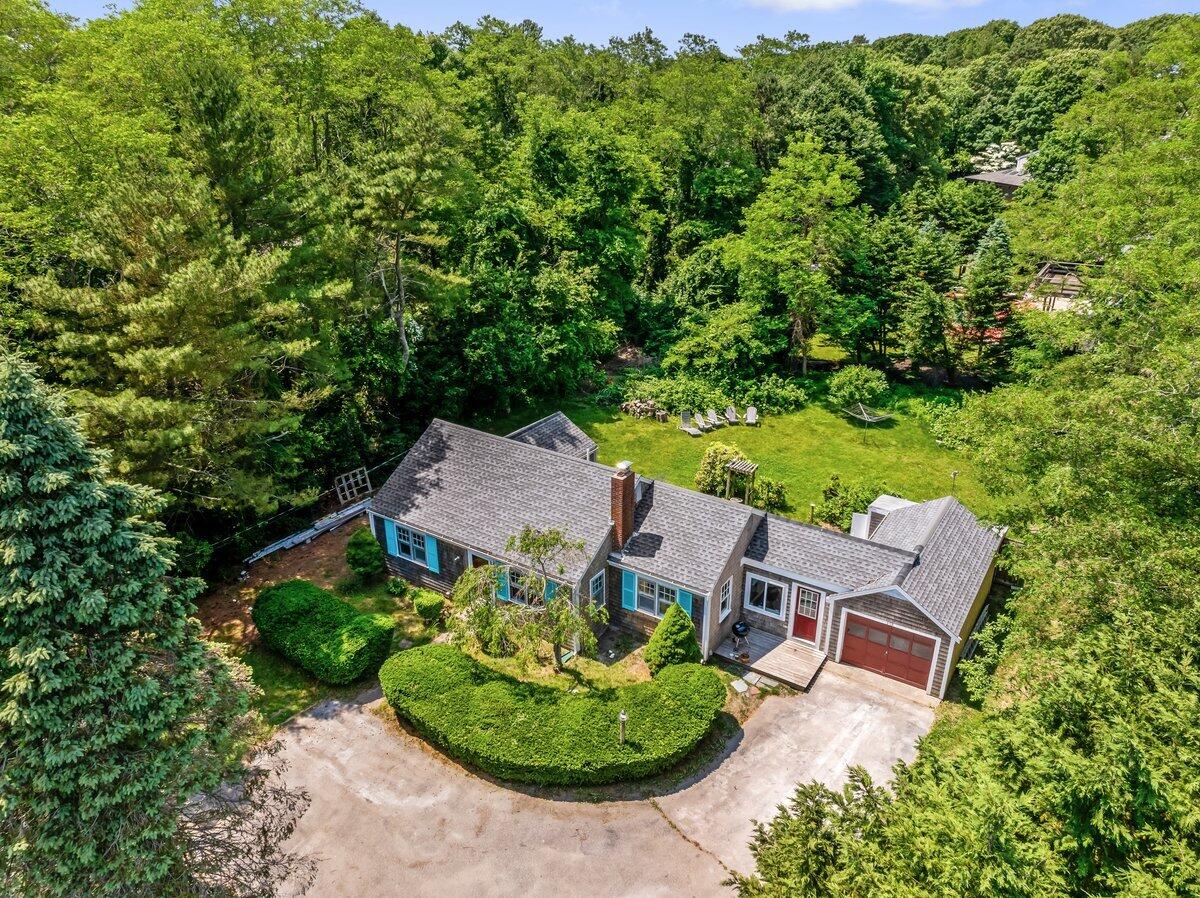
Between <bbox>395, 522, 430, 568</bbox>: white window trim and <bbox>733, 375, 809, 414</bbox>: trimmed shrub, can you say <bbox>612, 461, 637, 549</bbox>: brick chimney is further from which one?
<bbox>733, 375, 809, 414</bbox>: trimmed shrub

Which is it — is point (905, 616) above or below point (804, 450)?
above

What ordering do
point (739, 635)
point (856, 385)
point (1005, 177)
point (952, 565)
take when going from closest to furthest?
point (952, 565), point (739, 635), point (856, 385), point (1005, 177)

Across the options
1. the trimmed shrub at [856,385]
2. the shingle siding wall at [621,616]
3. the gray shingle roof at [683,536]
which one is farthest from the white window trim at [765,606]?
the trimmed shrub at [856,385]

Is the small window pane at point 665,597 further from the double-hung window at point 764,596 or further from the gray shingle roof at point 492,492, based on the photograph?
the double-hung window at point 764,596

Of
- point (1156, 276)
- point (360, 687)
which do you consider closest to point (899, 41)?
point (1156, 276)

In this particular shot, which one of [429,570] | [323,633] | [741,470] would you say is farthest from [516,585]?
[741,470]

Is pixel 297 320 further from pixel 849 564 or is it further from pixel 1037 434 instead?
pixel 1037 434

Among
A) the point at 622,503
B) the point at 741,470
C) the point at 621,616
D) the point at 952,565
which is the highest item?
the point at 741,470

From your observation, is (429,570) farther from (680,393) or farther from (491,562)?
(680,393)
